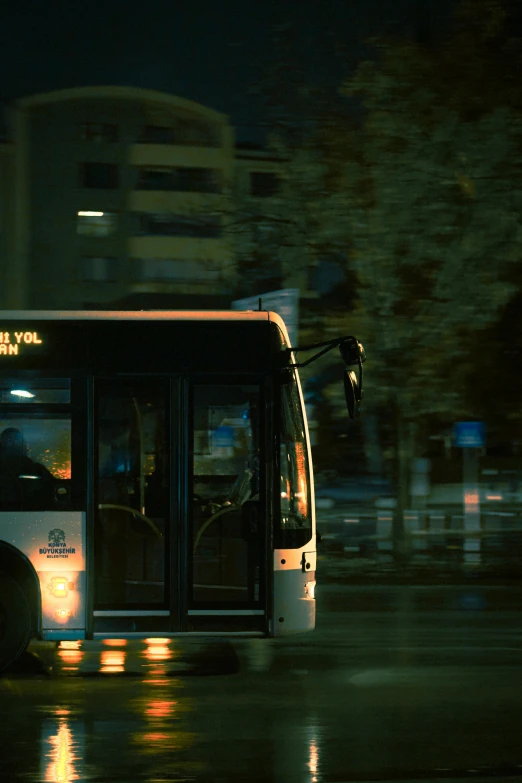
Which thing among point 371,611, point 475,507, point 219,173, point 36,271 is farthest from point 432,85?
point 36,271

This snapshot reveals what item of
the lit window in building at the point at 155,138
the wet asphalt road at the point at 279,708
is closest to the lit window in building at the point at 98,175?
the lit window in building at the point at 155,138

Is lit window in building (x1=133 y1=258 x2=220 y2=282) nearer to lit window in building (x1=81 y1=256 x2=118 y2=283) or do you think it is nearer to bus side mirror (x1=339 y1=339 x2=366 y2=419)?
lit window in building (x1=81 y1=256 x2=118 y2=283)

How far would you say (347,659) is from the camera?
11.6 m

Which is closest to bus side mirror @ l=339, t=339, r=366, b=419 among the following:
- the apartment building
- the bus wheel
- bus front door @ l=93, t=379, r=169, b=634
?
bus front door @ l=93, t=379, r=169, b=634

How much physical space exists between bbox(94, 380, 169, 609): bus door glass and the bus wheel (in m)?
0.59

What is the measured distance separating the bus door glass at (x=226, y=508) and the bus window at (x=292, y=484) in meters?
0.19

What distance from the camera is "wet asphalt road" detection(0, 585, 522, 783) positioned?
7.48 m

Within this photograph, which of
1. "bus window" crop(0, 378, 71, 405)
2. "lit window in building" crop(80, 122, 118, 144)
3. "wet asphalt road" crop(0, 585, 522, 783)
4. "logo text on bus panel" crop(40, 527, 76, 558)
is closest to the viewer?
"wet asphalt road" crop(0, 585, 522, 783)

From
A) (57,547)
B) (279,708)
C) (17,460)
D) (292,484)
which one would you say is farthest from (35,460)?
(279,708)

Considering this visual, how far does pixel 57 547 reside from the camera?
1077 centimetres

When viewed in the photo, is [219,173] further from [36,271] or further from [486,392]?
[36,271]

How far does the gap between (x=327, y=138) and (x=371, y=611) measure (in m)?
7.35

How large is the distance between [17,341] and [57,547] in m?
Answer: 1.67

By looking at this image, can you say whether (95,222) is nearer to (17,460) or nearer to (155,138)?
(155,138)
